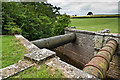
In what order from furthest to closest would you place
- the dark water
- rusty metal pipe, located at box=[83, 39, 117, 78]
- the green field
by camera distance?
the green field → the dark water → rusty metal pipe, located at box=[83, 39, 117, 78]

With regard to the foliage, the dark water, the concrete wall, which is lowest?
the dark water

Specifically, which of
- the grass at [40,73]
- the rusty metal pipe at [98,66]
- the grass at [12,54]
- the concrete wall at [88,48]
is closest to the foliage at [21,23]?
the grass at [12,54]

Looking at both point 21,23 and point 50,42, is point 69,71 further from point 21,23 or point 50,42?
point 21,23

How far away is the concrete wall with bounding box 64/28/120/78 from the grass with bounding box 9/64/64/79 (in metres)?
5.82

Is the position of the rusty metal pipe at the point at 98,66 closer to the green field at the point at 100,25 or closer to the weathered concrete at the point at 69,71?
the weathered concrete at the point at 69,71

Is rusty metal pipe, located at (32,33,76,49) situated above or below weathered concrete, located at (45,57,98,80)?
above

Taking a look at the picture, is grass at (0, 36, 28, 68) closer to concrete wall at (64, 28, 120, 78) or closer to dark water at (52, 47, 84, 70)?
concrete wall at (64, 28, 120, 78)

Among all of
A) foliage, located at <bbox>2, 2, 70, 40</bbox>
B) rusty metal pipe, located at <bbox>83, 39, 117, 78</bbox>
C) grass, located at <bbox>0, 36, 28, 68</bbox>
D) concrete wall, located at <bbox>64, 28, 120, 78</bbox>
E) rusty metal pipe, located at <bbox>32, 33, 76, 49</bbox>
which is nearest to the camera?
rusty metal pipe, located at <bbox>83, 39, 117, 78</bbox>

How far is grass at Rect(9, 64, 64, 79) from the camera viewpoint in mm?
1696

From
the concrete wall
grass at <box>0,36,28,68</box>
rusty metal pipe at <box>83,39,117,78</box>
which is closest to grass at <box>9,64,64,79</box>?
rusty metal pipe at <box>83,39,117,78</box>

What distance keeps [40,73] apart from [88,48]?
6.84 meters

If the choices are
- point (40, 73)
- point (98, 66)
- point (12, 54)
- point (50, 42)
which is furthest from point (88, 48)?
point (40, 73)

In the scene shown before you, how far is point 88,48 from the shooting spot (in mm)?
7766

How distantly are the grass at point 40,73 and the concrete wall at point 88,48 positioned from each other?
229 inches
